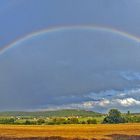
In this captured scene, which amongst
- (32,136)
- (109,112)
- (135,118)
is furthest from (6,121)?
(32,136)

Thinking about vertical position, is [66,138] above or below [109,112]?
below

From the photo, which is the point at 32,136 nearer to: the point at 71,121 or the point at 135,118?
the point at 71,121

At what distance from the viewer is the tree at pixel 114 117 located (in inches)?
3632

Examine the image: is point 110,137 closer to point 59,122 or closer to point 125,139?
point 125,139

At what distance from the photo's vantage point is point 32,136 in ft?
164

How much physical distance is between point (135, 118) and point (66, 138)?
52.7 meters

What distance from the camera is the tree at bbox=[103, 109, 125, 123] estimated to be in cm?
9225

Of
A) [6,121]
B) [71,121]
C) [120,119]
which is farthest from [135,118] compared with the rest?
[6,121]

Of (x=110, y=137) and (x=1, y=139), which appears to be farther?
(x=110, y=137)

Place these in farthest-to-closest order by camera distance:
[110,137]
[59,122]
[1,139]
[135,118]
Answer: [135,118]
[59,122]
[110,137]
[1,139]

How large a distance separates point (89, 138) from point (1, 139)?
9696 millimetres

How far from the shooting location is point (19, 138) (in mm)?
48375

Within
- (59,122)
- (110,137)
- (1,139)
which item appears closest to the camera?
(1,139)

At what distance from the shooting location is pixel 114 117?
9319cm
